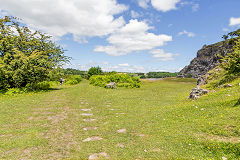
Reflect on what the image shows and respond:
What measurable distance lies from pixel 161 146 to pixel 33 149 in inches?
264

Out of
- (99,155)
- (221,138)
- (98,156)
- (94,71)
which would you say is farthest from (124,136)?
(94,71)

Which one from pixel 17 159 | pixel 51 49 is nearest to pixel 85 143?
pixel 17 159

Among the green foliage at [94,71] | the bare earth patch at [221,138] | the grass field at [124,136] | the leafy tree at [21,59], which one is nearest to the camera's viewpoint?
the grass field at [124,136]

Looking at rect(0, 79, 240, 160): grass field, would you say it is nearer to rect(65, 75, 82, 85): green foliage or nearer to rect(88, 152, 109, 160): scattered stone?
rect(88, 152, 109, 160): scattered stone

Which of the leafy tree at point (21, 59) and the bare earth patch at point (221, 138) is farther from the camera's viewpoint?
the leafy tree at point (21, 59)

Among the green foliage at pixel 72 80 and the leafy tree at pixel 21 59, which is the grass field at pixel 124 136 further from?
the green foliage at pixel 72 80

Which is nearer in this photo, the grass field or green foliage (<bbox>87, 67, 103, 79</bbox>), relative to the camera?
the grass field

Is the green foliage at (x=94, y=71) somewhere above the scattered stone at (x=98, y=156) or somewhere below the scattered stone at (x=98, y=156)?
above

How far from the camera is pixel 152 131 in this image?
9.83 metres

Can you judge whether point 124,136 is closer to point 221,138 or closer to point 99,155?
point 99,155

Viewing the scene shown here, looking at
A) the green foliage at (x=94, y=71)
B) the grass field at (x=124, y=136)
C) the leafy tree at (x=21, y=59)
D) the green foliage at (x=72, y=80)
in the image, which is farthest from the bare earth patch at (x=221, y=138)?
the green foliage at (x=94, y=71)

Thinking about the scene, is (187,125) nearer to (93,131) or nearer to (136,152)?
(136,152)

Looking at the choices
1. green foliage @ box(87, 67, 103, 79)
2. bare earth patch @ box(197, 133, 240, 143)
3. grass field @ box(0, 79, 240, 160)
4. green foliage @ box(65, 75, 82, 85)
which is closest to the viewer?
grass field @ box(0, 79, 240, 160)

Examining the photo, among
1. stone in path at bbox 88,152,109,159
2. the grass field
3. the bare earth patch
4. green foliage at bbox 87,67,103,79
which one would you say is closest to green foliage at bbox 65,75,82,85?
green foliage at bbox 87,67,103,79
